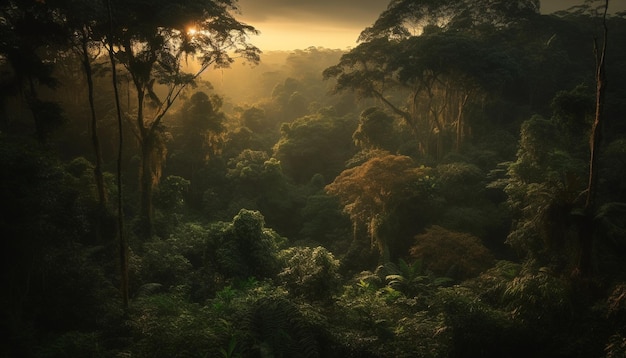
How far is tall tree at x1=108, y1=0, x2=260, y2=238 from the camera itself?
17.3m

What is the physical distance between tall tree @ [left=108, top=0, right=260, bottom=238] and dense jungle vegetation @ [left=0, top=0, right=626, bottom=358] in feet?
0.38

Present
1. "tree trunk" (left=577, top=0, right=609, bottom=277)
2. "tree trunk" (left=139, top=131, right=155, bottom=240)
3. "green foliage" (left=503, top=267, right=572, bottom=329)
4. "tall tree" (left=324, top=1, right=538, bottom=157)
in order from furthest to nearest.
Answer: "tall tree" (left=324, top=1, right=538, bottom=157) → "tree trunk" (left=139, top=131, right=155, bottom=240) → "tree trunk" (left=577, top=0, right=609, bottom=277) → "green foliage" (left=503, top=267, right=572, bottom=329)

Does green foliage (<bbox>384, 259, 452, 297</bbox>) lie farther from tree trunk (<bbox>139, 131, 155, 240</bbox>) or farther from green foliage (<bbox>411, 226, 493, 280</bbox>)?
tree trunk (<bbox>139, 131, 155, 240</bbox>)

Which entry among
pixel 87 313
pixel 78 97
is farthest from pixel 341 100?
pixel 87 313

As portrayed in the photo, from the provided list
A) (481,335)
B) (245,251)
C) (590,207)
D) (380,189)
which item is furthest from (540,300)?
(380,189)

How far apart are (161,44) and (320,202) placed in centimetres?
1383

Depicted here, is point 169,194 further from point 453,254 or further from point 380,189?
point 453,254

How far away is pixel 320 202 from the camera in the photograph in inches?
1074

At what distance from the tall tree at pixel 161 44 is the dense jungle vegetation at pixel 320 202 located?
116 millimetres

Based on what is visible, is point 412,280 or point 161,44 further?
point 161,44

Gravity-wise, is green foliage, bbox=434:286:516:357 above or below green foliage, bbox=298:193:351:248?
above

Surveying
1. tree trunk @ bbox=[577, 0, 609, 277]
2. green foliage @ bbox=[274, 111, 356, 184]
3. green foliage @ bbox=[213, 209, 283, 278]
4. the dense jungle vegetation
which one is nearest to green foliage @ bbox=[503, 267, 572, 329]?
the dense jungle vegetation

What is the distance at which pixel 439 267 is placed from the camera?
659 inches

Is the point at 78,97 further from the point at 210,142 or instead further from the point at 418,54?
the point at 418,54
